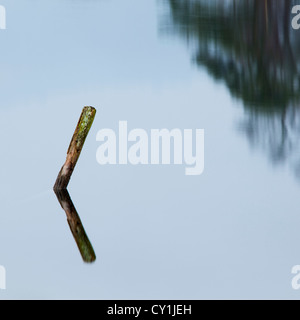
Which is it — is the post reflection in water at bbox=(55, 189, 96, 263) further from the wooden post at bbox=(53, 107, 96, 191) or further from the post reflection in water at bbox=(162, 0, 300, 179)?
the post reflection in water at bbox=(162, 0, 300, 179)

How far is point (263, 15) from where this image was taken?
35.2 feet

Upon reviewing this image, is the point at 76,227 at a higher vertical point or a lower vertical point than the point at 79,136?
lower

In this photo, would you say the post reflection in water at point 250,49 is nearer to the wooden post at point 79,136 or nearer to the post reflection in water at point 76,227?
the post reflection in water at point 76,227

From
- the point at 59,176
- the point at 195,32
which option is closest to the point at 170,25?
the point at 195,32

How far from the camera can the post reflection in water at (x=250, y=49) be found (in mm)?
10297

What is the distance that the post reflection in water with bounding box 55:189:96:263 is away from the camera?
4.42 m

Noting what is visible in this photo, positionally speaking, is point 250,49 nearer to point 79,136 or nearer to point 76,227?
point 79,136

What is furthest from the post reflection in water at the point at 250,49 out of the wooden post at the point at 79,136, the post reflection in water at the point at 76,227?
the wooden post at the point at 79,136

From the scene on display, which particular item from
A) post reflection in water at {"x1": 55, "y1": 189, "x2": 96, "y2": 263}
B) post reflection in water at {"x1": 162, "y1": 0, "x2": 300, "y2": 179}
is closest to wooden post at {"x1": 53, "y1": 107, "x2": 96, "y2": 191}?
post reflection in water at {"x1": 55, "y1": 189, "x2": 96, "y2": 263}

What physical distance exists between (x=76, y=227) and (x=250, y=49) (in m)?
6.28

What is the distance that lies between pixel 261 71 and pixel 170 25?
1827 mm

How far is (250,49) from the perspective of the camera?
1052 cm

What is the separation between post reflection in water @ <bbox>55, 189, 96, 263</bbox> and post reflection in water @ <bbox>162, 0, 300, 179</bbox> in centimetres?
452

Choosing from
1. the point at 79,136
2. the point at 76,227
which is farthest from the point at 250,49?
the point at 76,227
